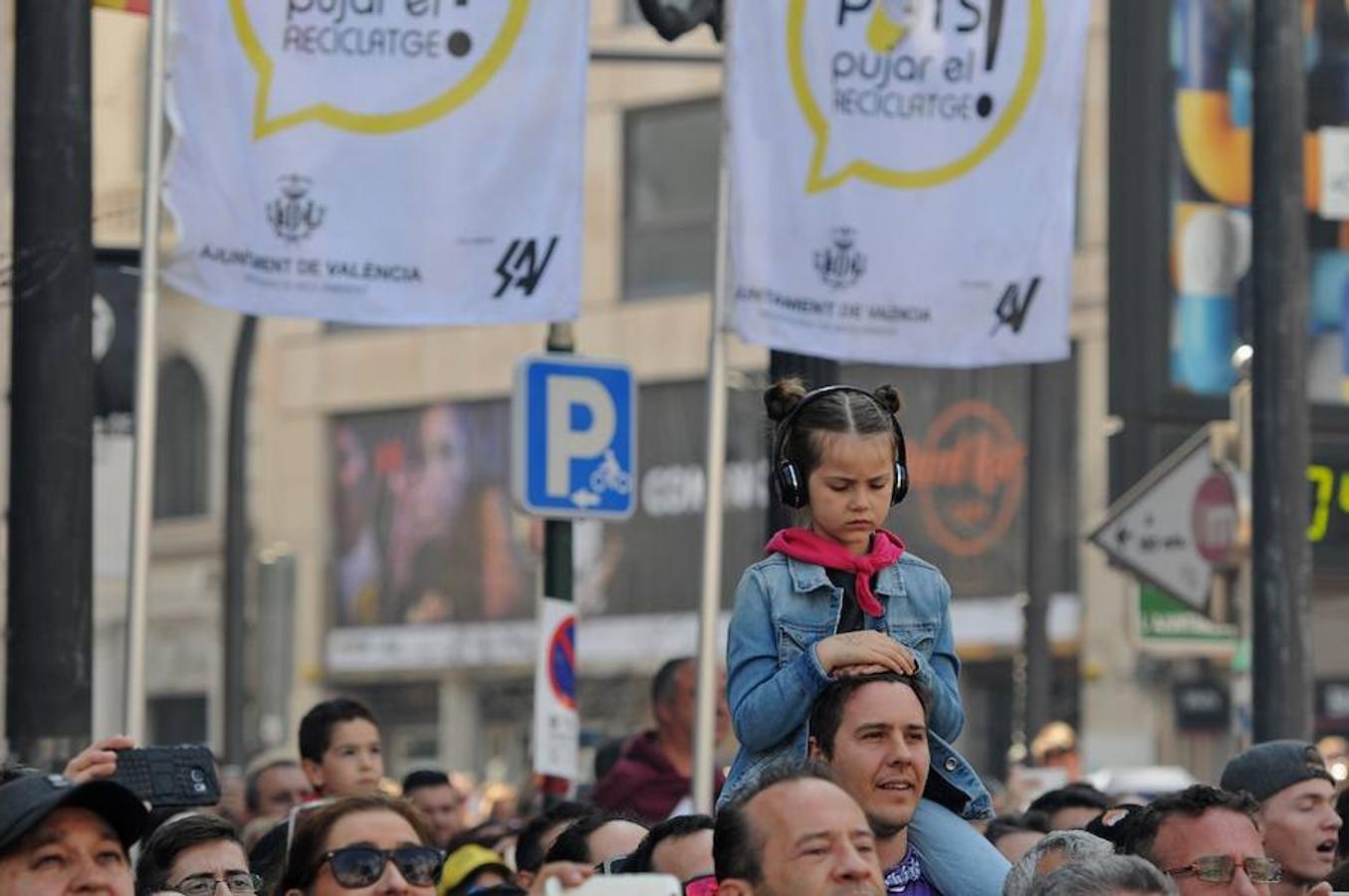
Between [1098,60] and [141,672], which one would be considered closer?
[141,672]

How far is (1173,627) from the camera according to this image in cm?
2316

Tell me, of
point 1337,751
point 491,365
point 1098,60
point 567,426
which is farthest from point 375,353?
point 567,426

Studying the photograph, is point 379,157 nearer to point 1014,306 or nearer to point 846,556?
point 1014,306

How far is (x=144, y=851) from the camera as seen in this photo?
9.85 m

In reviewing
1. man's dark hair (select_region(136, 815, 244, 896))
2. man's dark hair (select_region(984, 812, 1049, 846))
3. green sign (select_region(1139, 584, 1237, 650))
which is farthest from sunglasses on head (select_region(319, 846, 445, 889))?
green sign (select_region(1139, 584, 1237, 650))

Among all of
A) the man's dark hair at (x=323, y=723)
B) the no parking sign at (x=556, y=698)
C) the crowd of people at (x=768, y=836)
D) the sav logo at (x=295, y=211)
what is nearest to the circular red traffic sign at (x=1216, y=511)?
the no parking sign at (x=556, y=698)

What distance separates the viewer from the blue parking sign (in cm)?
1417

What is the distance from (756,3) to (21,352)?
9.62ft

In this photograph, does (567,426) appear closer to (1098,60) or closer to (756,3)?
(756,3)

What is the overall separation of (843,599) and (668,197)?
40.1m

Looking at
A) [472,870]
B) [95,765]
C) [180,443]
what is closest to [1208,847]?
[95,765]

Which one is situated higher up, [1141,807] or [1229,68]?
[1229,68]

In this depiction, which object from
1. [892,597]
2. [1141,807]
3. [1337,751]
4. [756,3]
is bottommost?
[1337,751]

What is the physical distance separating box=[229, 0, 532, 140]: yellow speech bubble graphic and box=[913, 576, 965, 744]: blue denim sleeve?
5108 mm
